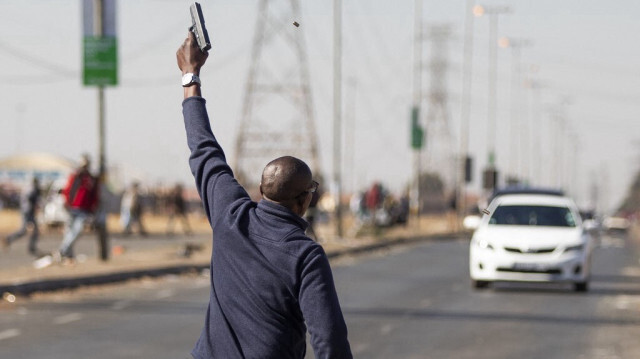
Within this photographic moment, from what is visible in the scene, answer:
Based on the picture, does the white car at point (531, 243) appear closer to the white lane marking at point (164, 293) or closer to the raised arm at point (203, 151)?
the white lane marking at point (164, 293)

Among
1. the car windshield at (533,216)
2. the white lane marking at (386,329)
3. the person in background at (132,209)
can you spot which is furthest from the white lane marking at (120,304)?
the person in background at (132,209)

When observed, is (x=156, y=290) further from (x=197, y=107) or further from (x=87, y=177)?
(x=197, y=107)

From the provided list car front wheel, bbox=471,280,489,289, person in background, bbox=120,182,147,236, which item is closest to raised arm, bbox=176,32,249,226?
car front wheel, bbox=471,280,489,289

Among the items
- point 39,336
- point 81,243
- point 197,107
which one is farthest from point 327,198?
point 197,107

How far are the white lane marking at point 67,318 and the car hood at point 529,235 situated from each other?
6178mm

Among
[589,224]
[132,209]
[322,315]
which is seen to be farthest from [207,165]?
[132,209]

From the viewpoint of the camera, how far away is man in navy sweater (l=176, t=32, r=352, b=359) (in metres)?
4.86

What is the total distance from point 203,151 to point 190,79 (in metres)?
0.27

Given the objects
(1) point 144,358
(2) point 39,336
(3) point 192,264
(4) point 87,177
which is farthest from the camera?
(3) point 192,264

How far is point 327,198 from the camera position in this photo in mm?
79438

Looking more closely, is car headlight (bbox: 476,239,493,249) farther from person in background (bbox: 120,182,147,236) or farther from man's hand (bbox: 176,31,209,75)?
person in background (bbox: 120,182,147,236)

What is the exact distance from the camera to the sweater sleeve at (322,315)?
4.80m

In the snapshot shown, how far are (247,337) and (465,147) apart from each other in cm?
6581

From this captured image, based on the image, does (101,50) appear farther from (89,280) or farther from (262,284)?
(262,284)
